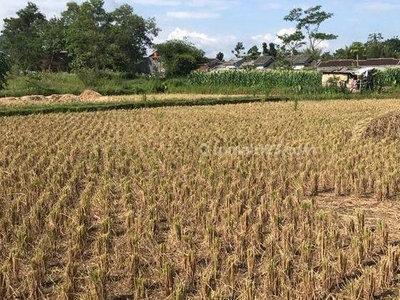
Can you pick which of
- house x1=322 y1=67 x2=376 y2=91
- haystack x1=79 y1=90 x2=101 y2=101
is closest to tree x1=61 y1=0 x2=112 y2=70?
haystack x1=79 y1=90 x2=101 y2=101

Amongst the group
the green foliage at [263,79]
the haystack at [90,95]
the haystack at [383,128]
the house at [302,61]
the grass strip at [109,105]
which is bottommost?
the haystack at [383,128]

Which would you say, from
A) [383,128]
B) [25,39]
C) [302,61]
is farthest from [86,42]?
[383,128]

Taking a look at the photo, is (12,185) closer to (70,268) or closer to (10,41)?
(70,268)

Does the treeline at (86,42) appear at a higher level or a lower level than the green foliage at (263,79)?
higher

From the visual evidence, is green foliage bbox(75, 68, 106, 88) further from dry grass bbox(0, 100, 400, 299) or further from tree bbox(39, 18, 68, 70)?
dry grass bbox(0, 100, 400, 299)

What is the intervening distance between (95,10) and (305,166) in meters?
48.2

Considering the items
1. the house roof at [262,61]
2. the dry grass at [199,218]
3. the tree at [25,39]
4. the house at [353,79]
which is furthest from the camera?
the house roof at [262,61]

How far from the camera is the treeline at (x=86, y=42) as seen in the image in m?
47.0

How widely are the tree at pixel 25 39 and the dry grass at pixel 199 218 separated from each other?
4560cm

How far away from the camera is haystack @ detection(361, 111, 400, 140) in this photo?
36.2 ft

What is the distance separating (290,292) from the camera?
3.60 m

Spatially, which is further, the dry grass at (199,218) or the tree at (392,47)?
the tree at (392,47)

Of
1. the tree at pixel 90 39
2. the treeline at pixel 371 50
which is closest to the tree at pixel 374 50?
the treeline at pixel 371 50

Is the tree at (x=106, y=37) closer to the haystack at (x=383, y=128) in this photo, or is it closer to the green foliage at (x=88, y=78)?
the green foliage at (x=88, y=78)
